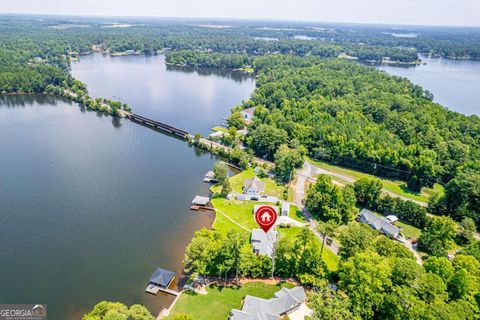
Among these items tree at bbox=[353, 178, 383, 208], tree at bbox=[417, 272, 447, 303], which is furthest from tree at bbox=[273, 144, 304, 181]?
tree at bbox=[417, 272, 447, 303]

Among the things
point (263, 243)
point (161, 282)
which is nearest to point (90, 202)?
point (161, 282)

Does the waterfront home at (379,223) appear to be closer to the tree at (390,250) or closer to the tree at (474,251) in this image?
the tree at (474,251)

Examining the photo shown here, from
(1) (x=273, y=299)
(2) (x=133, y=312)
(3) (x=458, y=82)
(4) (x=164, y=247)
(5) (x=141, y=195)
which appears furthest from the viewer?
(3) (x=458, y=82)

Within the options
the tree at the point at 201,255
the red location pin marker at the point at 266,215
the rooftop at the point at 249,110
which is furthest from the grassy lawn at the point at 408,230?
the rooftop at the point at 249,110

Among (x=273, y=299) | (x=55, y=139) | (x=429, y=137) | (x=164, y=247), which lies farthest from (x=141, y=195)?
(x=429, y=137)

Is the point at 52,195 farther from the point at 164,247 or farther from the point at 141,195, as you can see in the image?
the point at 164,247

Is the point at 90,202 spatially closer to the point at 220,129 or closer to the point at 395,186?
the point at 220,129
